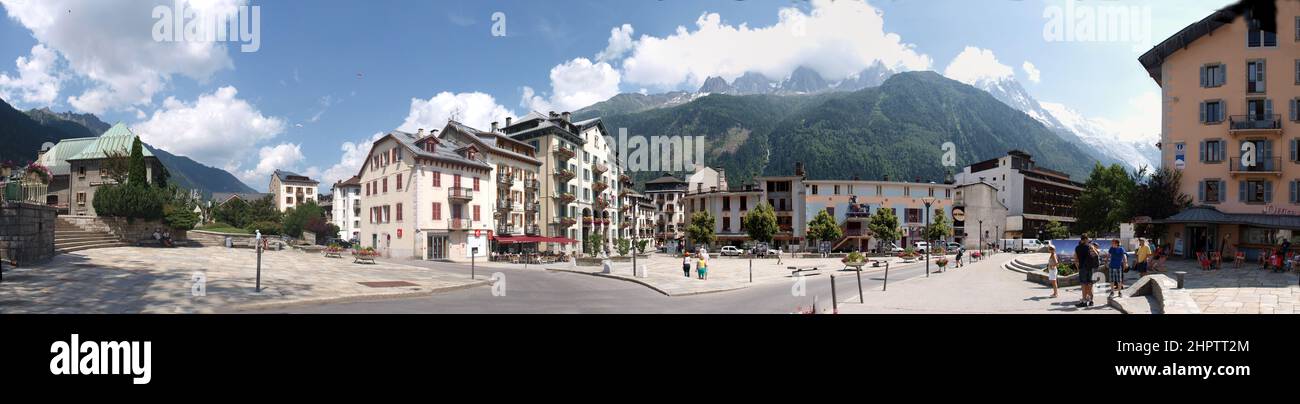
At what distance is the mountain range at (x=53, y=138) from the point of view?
53.6 ft

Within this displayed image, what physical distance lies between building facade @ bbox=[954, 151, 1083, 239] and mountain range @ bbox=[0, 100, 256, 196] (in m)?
98.5

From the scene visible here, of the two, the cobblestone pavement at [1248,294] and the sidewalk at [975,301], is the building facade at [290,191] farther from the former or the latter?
the cobblestone pavement at [1248,294]

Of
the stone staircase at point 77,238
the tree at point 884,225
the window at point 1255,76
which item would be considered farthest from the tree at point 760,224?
the stone staircase at point 77,238

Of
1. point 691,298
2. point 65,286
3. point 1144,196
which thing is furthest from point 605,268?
point 1144,196

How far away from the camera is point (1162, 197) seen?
3078 centimetres

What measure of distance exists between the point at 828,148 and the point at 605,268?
142m

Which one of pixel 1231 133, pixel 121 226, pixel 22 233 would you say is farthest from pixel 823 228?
pixel 22 233

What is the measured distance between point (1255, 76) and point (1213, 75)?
5.45ft

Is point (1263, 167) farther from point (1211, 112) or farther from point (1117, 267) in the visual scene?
point (1117, 267)

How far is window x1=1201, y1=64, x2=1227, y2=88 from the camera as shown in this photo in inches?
1142

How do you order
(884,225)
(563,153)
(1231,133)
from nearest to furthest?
(1231,133) → (563,153) → (884,225)

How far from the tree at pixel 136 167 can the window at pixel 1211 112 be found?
216 feet
